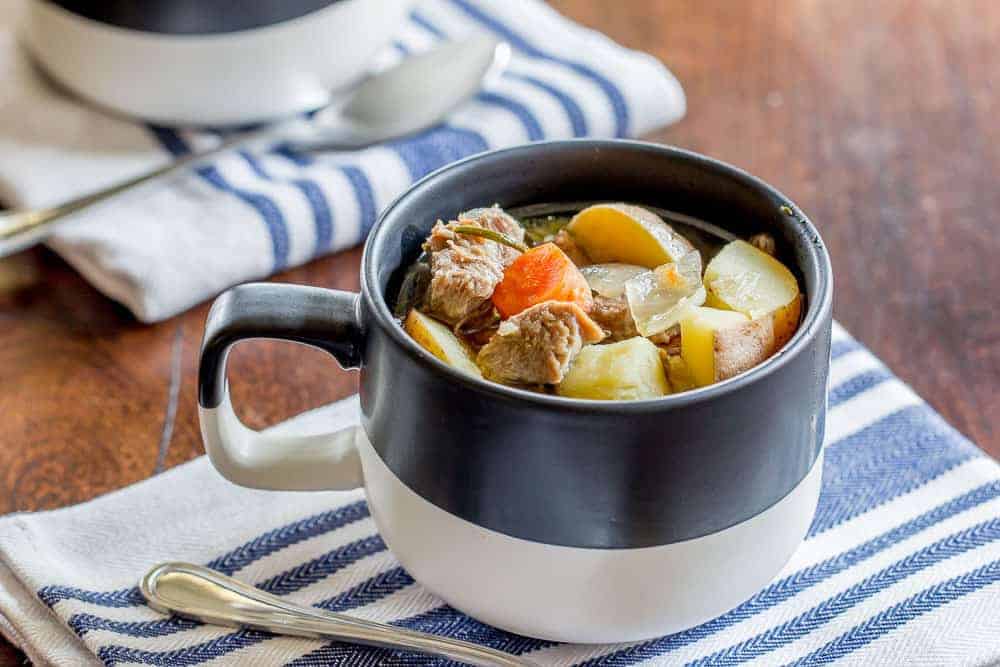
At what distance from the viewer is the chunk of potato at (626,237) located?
36.6 inches

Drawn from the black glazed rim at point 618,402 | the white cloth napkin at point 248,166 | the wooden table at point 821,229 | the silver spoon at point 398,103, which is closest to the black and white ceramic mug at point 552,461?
the black glazed rim at point 618,402

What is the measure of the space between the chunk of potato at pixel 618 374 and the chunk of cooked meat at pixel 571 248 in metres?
0.13

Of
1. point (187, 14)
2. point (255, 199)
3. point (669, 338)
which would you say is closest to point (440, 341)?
point (669, 338)

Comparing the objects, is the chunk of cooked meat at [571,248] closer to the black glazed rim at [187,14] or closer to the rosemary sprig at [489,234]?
the rosemary sprig at [489,234]

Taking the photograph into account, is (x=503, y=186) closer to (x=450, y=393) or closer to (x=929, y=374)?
(x=450, y=393)

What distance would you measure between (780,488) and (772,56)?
1.12m

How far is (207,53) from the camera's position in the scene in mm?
1453

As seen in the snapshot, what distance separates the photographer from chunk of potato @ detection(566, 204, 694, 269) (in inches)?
36.6

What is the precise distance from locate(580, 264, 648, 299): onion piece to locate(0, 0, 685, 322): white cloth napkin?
537mm

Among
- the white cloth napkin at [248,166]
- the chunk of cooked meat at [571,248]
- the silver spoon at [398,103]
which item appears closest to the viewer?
the chunk of cooked meat at [571,248]

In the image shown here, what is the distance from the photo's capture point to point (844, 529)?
1000mm

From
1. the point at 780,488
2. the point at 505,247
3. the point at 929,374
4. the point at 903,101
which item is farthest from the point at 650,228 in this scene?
the point at 903,101

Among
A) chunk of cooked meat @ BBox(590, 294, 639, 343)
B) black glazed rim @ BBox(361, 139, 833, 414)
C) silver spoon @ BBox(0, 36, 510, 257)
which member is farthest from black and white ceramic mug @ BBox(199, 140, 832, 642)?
silver spoon @ BBox(0, 36, 510, 257)

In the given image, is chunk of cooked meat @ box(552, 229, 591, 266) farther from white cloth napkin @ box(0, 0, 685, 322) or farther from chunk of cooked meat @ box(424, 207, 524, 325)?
white cloth napkin @ box(0, 0, 685, 322)
